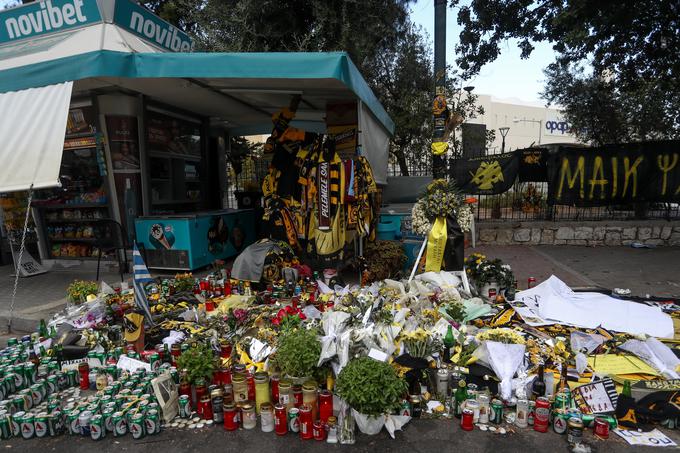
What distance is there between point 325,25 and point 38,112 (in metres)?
7.63

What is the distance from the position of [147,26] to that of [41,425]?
6462mm

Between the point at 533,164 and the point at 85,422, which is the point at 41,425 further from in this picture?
the point at 533,164

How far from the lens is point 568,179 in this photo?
29.9ft

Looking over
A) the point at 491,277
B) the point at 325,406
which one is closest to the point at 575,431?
the point at 325,406

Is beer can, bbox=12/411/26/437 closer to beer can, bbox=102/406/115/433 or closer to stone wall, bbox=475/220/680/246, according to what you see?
beer can, bbox=102/406/115/433

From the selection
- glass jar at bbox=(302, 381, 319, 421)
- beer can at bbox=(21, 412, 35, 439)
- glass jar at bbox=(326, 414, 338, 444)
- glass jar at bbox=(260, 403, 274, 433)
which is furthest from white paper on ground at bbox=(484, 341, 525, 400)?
beer can at bbox=(21, 412, 35, 439)

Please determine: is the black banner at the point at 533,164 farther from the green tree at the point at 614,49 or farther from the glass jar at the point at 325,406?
the glass jar at the point at 325,406

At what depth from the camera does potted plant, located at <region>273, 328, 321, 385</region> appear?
3.03 meters

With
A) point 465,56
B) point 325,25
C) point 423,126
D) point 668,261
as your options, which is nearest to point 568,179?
point 668,261

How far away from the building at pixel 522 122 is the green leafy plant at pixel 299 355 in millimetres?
42139

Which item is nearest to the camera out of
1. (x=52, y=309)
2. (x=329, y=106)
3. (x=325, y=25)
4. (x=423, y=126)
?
(x=52, y=309)

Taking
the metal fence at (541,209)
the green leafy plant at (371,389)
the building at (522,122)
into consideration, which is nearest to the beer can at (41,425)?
the green leafy plant at (371,389)

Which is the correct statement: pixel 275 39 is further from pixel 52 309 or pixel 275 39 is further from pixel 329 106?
pixel 52 309

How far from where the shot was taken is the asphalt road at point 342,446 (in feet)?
8.58
